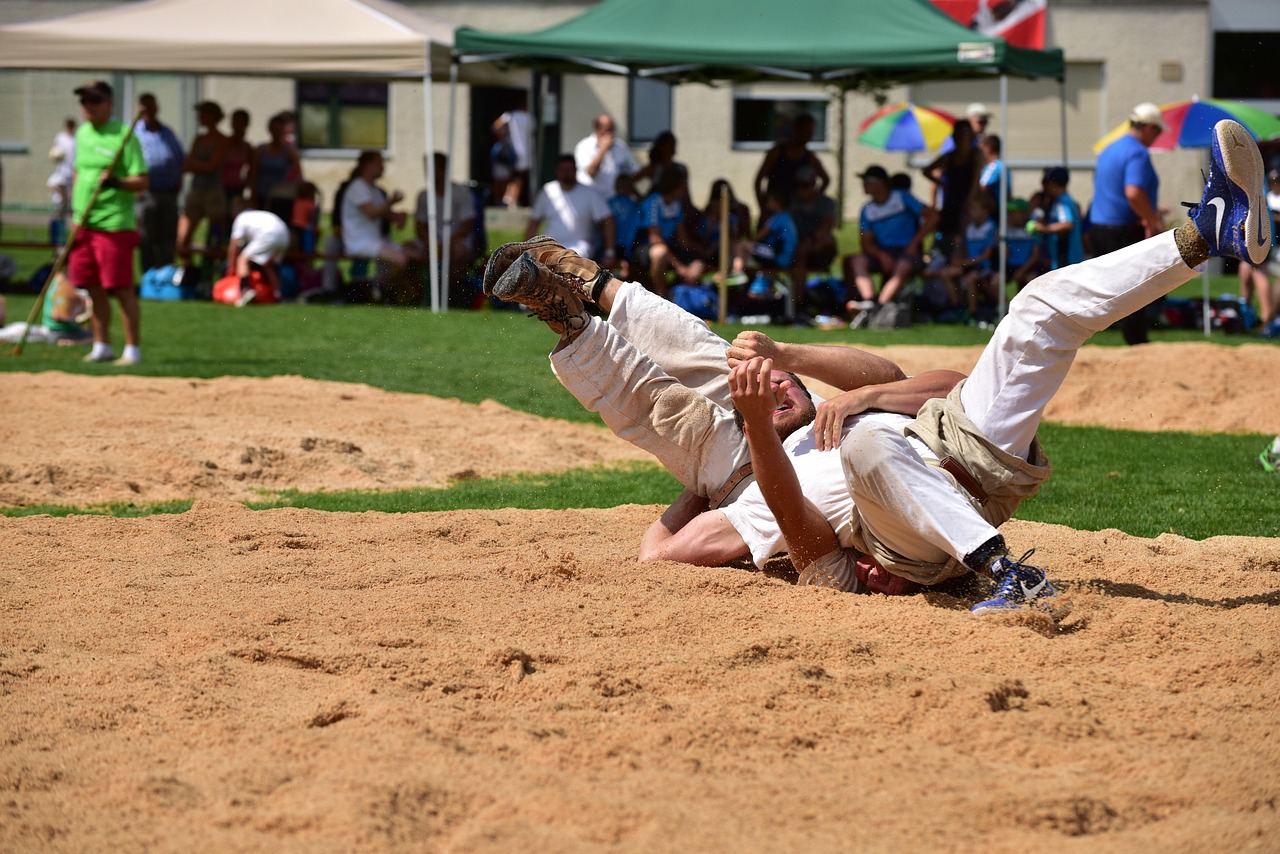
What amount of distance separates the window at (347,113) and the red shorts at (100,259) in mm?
17153

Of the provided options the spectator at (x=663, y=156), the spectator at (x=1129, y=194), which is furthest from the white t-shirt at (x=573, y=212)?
the spectator at (x=1129, y=194)

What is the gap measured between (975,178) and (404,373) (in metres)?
7.43

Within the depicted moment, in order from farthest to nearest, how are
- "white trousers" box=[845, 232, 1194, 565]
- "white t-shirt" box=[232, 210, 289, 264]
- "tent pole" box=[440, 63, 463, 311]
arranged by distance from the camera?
"white t-shirt" box=[232, 210, 289, 264] < "tent pole" box=[440, 63, 463, 311] < "white trousers" box=[845, 232, 1194, 565]

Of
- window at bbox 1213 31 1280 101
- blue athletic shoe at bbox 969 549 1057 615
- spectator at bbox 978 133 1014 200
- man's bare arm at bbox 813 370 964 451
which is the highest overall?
window at bbox 1213 31 1280 101

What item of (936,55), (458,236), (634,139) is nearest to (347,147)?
(634,139)

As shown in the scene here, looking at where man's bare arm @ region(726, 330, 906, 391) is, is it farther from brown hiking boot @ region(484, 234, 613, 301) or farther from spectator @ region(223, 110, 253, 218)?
spectator @ region(223, 110, 253, 218)

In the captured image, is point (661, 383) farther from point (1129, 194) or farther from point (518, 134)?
point (518, 134)

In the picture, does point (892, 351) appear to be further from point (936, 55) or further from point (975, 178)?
point (975, 178)

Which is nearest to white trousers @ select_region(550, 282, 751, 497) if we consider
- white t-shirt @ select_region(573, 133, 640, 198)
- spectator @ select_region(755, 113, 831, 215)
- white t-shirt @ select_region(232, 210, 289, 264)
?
spectator @ select_region(755, 113, 831, 215)

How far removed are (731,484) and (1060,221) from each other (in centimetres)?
1064

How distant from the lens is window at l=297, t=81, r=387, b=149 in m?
27.5

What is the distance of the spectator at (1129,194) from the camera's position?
1244cm

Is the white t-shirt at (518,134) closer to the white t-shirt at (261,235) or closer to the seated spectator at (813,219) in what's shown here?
the white t-shirt at (261,235)

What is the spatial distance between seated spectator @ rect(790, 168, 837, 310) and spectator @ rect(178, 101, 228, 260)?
711 centimetres
